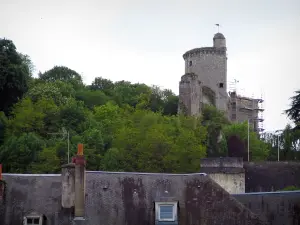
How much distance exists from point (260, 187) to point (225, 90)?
153 feet

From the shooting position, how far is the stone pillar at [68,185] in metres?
29.0

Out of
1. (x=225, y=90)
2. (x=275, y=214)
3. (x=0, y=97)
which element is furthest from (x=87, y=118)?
(x=275, y=214)

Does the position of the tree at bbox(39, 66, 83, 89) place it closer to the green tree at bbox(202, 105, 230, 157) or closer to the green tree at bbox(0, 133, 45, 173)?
the green tree at bbox(202, 105, 230, 157)

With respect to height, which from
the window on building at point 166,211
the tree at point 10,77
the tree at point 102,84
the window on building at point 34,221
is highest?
the tree at point 102,84

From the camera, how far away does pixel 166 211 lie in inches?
1219

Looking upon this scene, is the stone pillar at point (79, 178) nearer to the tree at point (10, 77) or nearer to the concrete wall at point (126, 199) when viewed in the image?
the concrete wall at point (126, 199)

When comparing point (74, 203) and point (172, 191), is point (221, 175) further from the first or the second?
point (74, 203)

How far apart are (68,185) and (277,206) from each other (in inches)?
493

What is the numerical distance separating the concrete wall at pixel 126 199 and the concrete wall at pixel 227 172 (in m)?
17.5

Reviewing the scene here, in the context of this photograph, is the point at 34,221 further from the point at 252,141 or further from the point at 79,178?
the point at 252,141

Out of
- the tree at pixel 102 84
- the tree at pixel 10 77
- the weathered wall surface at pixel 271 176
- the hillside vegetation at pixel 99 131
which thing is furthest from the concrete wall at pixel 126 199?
the tree at pixel 102 84

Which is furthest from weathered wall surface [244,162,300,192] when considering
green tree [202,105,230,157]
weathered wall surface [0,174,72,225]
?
weathered wall surface [0,174,72,225]

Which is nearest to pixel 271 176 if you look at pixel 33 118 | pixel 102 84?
pixel 33 118

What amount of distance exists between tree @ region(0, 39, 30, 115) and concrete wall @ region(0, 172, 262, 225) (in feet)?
139
